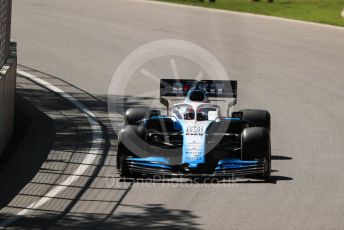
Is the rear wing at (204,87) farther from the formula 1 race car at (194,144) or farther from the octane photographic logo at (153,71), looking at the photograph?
the octane photographic logo at (153,71)

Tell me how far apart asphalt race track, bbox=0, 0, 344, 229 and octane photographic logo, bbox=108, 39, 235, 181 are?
0.16 metres

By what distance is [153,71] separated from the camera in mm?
26109

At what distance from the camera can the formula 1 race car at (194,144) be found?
14.9 m

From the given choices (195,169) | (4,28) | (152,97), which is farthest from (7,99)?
(152,97)

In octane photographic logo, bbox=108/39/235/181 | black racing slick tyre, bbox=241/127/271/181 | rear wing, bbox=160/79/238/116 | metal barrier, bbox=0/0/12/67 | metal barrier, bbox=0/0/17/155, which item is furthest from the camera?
octane photographic logo, bbox=108/39/235/181

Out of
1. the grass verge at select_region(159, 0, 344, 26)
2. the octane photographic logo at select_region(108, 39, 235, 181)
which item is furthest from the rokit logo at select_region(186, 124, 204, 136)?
the grass verge at select_region(159, 0, 344, 26)

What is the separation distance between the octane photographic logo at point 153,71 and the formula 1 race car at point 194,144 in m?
3.15

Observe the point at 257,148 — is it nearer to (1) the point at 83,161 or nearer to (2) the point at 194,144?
(2) the point at 194,144

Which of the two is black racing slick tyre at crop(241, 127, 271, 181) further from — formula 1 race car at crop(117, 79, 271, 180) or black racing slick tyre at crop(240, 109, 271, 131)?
black racing slick tyre at crop(240, 109, 271, 131)

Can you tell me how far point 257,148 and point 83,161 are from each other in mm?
3216

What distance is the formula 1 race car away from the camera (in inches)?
587

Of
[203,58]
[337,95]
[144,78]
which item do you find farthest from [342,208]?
[203,58]

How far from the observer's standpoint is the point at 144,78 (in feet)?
82.3

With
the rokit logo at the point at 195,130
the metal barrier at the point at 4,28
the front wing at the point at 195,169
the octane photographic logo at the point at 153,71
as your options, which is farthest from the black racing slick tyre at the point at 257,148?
the metal barrier at the point at 4,28
